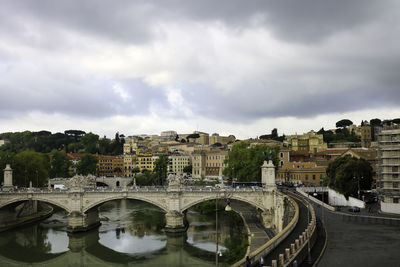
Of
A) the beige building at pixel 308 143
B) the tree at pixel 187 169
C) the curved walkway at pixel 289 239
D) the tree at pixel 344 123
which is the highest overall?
the tree at pixel 344 123

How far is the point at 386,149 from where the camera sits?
35500 mm

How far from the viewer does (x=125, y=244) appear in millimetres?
35656

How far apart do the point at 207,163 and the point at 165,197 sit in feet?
184

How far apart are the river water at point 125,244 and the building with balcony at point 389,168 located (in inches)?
536

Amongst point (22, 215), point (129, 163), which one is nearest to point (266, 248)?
point (22, 215)

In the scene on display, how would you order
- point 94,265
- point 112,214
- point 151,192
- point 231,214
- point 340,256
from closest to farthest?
point 340,256 < point 94,265 < point 151,192 < point 231,214 < point 112,214

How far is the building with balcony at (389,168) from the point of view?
111ft

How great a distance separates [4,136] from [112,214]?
11586 cm

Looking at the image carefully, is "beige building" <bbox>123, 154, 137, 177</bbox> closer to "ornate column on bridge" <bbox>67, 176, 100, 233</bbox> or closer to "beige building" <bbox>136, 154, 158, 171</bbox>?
"beige building" <bbox>136, 154, 158, 171</bbox>

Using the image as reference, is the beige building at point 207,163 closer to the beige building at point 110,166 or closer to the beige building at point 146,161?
the beige building at point 146,161

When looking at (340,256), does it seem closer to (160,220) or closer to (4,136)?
(160,220)

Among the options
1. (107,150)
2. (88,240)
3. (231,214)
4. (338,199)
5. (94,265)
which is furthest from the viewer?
(107,150)

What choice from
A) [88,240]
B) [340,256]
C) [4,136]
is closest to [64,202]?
[88,240]

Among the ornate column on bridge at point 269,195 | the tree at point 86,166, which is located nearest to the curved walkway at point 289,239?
the ornate column on bridge at point 269,195
